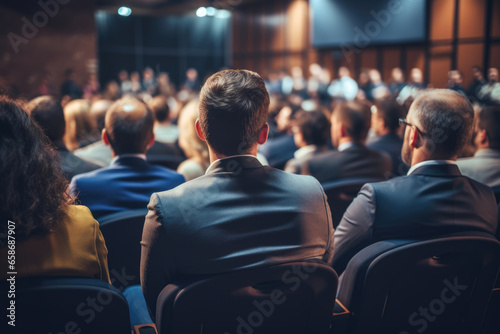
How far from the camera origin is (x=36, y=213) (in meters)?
1.15

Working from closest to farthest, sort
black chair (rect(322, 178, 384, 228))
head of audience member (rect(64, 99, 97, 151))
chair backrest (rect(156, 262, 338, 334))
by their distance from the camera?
chair backrest (rect(156, 262, 338, 334)) < black chair (rect(322, 178, 384, 228)) < head of audience member (rect(64, 99, 97, 151))

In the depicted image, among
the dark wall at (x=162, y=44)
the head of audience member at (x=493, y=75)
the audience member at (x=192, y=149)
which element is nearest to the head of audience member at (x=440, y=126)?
the audience member at (x=192, y=149)

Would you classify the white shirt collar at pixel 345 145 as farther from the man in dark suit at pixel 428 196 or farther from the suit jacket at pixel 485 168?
the man in dark suit at pixel 428 196

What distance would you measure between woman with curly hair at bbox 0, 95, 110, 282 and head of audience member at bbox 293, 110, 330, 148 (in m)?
2.34

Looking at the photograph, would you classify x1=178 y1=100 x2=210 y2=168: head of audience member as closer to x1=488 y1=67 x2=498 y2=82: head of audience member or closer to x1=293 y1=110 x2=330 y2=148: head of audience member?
x1=293 y1=110 x2=330 y2=148: head of audience member

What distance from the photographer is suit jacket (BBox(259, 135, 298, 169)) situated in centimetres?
416

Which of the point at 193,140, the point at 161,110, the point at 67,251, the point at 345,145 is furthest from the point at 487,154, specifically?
the point at 161,110

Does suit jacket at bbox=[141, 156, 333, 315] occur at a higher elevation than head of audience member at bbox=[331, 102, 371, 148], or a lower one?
lower

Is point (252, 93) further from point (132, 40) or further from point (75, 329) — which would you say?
point (132, 40)

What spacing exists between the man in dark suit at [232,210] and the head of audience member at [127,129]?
929mm

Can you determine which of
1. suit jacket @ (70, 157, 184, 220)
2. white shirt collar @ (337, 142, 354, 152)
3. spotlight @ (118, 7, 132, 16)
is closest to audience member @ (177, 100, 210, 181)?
suit jacket @ (70, 157, 184, 220)

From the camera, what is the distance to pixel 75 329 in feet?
3.55

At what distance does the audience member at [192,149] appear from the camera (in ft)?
9.24

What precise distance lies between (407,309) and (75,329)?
99 cm
